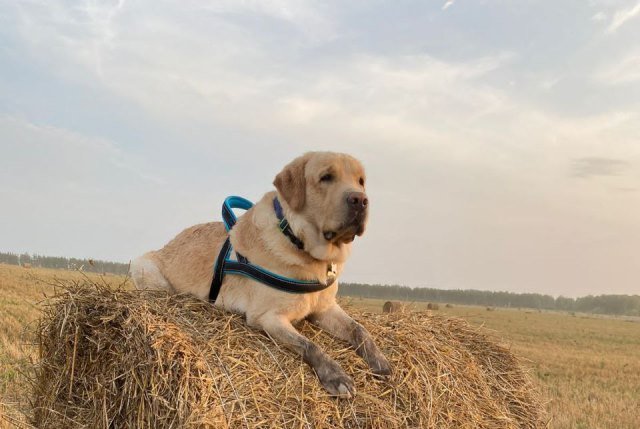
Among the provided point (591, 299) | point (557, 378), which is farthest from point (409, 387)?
point (591, 299)

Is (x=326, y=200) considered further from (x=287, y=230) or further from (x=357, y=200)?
(x=287, y=230)

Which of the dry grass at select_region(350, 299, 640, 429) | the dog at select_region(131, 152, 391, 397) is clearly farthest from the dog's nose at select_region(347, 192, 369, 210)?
the dry grass at select_region(350, 299, 640, 429)

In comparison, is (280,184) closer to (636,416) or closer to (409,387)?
(409,387)

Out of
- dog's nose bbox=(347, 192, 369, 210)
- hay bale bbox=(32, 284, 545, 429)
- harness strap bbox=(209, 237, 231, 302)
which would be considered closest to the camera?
hay bale bbox=(32, 284, 545, 429)

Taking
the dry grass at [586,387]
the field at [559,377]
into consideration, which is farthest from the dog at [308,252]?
the dry grass at [586,387]

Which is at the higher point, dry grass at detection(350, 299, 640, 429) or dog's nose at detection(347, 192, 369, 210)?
dog's nose at detection(347, 192, 369, 210)

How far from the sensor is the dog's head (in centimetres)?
363

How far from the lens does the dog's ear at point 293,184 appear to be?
12.8 feet

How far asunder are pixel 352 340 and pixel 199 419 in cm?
137

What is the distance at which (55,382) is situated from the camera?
14.4 ft

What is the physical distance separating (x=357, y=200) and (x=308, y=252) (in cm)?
58

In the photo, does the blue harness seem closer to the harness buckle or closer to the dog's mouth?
the harness buckle

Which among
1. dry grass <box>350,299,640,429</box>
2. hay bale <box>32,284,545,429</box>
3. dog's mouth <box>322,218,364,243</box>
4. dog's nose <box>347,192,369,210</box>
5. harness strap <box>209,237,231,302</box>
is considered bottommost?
dry grass <box>350,299,640,429</box>

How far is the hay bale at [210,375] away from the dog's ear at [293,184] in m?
0.95
